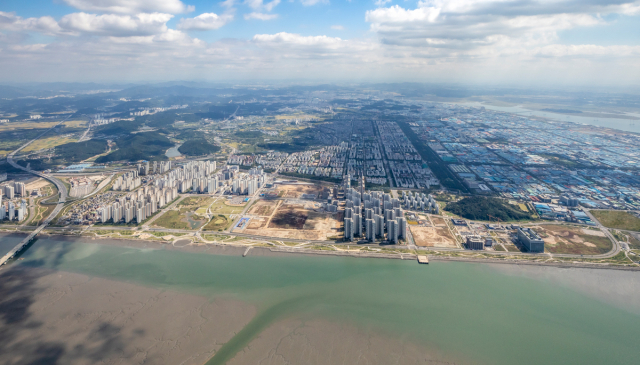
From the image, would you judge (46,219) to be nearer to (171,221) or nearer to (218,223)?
(171,221)

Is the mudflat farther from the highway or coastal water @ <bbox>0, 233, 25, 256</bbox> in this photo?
coastal water @ <bbox>0, 233, 25, 256</bbox>

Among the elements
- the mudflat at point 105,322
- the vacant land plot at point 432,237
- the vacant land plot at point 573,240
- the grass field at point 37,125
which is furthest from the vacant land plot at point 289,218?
the grass field at point 37,125

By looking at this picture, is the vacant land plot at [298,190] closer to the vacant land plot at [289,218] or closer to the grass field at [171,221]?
the vacant land plot at [289,218]

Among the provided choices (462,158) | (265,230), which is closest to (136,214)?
(265,230)

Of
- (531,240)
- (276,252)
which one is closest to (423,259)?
(531,240)

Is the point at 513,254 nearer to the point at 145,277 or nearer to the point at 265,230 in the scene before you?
the point at 265,230
